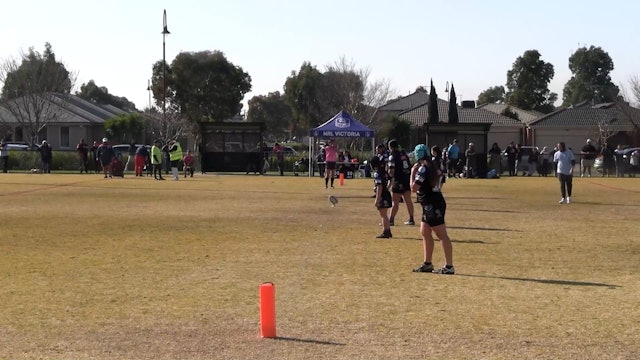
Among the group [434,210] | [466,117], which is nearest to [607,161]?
[434,210]

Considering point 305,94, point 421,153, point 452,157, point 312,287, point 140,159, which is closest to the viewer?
point 312,287

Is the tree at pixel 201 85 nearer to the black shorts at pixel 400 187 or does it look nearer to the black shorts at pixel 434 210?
the black shorts at pixel 400 187

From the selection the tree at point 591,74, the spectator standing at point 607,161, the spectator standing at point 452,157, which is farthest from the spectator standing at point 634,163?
the tree at point 591,74

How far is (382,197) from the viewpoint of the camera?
15547 millimetres

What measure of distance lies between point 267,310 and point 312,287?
2605 millimetres

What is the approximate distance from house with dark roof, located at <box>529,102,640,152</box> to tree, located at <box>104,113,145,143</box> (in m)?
33.8

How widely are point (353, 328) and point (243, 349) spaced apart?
3.90ft

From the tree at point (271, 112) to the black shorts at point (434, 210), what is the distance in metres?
104

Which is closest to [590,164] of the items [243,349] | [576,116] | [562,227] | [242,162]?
[242,162]

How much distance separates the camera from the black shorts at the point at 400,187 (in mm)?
16172

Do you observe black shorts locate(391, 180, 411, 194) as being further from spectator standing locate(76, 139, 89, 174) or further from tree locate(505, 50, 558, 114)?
tree locate(505, 50, 558, 114)

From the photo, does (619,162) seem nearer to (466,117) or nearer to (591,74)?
(466,117)

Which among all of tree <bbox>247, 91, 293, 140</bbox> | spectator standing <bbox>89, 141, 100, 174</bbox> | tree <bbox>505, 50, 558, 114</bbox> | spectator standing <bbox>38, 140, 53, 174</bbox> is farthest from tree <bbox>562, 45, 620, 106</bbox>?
spectator standing <bbox>38, 140, 53, 174</bbox>

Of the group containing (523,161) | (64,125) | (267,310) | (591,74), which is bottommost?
(267,310)
